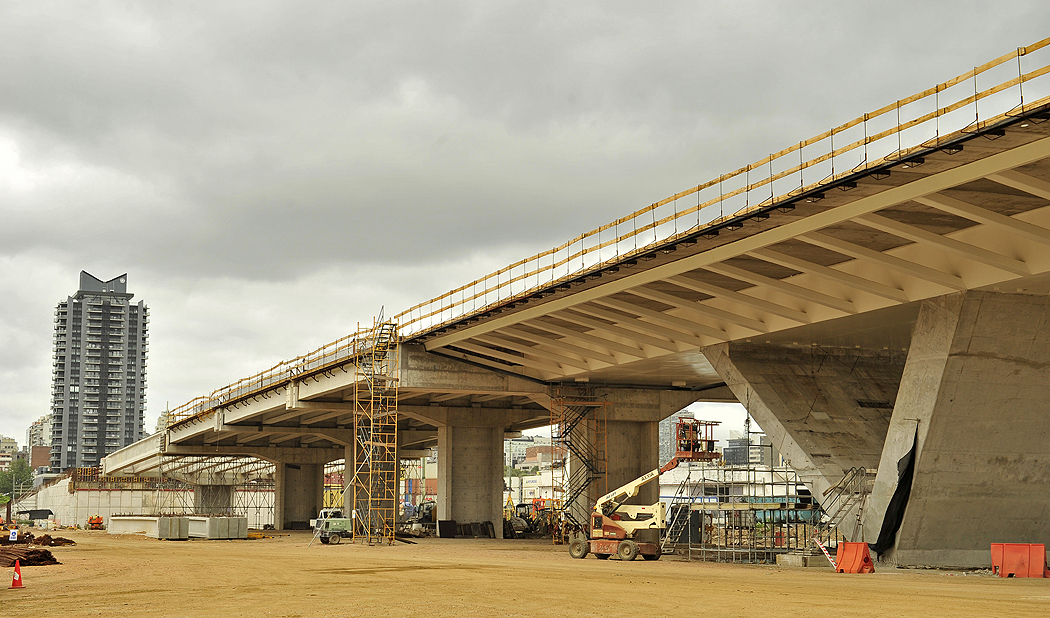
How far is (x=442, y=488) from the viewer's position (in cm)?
5709

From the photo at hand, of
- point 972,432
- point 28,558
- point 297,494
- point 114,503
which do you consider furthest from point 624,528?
point 114,503

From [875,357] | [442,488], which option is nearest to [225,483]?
[442,488]

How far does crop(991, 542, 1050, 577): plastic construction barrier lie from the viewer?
25.2 m

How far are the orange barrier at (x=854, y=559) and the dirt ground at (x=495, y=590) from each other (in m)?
0.68

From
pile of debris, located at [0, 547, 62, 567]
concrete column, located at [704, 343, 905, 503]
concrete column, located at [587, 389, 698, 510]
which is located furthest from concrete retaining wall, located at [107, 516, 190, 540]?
concrete column, located at [704, 343, 905, 503]

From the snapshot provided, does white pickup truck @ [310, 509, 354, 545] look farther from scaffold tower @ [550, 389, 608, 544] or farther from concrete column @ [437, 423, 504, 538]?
scaffold tower @ [550, 389, 608, 544]

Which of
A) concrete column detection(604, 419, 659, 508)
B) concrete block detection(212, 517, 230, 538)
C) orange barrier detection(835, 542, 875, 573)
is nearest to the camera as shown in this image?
orange barrier detection(835, 542, 875, 573)

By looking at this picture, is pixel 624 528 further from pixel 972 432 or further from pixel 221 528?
pixel 221 528

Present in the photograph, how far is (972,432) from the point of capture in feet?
89.9

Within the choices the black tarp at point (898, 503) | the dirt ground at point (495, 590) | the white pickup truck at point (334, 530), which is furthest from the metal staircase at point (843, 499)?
the white pickup truck at point (334, 530)

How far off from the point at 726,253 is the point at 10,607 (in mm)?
18435

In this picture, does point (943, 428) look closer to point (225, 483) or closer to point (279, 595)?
point (279, 595)

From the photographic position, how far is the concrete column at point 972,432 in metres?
26.6

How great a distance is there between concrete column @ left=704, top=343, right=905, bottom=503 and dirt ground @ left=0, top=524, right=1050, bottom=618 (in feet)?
14.5
